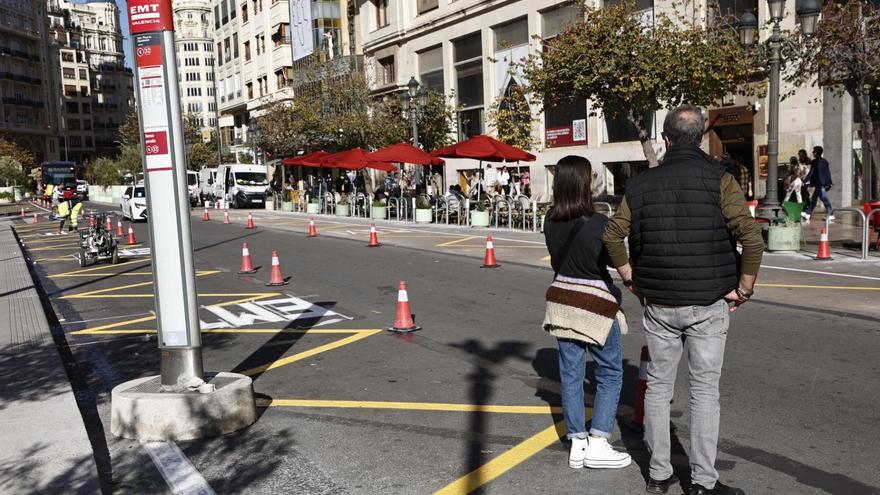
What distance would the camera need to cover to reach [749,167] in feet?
78.7

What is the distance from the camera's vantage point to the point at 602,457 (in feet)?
15.1

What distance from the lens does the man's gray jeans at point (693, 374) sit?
3.98 metres

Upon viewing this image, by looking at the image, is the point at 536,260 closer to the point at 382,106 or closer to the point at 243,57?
the point at 382,106

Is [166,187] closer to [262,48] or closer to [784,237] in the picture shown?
[784,237]

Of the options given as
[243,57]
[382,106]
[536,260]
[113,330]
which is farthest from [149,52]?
[243,57]

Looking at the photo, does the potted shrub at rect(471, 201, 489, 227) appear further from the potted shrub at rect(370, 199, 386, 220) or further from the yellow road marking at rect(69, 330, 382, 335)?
the yellow road marking at rect(69, 330, 382, 335)

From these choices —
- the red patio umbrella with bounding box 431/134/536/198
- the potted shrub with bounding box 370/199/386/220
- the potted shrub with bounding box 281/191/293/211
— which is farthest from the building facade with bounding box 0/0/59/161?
the red patio umbrella with bounding box 431/134/536/198

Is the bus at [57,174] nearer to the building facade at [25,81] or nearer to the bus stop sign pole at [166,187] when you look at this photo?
the building facade at [25,81]

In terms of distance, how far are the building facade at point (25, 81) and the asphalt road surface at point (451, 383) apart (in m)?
105

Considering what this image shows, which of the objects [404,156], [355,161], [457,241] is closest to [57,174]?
[355,161]

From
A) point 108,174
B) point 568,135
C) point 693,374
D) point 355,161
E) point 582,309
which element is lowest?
point 693,374

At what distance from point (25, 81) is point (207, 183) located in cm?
7570

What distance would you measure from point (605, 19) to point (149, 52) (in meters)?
14.8

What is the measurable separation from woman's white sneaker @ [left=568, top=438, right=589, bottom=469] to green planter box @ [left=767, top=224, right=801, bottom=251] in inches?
457
